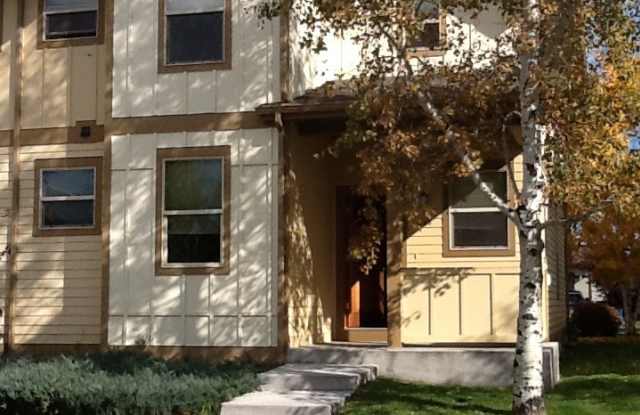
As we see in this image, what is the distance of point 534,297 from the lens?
9.71 meters

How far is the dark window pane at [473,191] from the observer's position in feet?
43.2

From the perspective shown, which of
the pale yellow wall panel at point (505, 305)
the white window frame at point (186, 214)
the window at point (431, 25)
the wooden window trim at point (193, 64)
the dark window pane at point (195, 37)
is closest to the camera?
the window at point (431, 25)

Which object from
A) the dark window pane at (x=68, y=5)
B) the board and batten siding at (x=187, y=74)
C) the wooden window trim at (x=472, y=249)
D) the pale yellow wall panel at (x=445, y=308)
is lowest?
the pale yellow wall panel at (x=445, y=308)

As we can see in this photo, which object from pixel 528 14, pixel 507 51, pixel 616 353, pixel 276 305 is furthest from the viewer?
pixel 616 353

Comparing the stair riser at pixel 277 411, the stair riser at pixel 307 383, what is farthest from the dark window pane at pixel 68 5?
the stair riser at pixel 277 411

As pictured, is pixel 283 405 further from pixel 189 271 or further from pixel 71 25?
pixel 71 25

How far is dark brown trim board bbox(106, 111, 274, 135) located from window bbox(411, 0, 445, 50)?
8.54 ft

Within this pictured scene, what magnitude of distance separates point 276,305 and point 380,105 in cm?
391

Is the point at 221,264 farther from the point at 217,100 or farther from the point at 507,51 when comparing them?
the point at 507,51

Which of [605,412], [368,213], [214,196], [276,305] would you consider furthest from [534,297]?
[214,196]

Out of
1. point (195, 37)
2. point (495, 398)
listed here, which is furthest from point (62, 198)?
point (495, 398)

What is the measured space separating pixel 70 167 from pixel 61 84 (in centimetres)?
132

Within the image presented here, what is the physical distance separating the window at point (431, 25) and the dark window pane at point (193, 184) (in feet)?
11.5

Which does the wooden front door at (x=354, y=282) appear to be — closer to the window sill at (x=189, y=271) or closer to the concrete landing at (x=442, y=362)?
the concrete landing at (x=442, y=362)
